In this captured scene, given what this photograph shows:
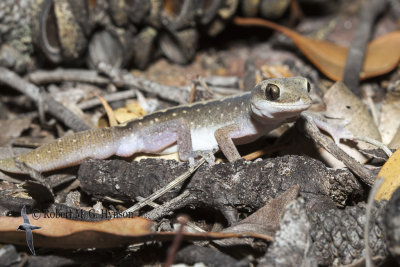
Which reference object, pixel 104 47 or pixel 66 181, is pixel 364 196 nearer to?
pixel 66 181

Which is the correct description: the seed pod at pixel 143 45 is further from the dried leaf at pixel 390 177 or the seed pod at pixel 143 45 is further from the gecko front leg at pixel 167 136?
the dried leaf at pixel 390 177

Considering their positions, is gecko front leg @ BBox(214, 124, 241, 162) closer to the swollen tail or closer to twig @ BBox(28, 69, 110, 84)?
the swollen tail

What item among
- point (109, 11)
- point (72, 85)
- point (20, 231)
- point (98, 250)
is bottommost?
point (98, 250)

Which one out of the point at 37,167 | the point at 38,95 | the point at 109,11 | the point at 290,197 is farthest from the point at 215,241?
the point at 109,11

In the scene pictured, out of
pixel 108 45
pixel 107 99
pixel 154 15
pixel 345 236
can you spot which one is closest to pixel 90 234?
pixel 345 236

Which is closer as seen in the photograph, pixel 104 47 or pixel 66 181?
pixel 66 181

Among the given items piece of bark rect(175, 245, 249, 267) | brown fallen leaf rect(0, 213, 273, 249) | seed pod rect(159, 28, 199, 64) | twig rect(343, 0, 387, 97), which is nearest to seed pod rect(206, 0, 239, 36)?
seed pod rect(159, 28, 199, 64)

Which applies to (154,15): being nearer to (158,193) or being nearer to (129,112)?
(129,112)
